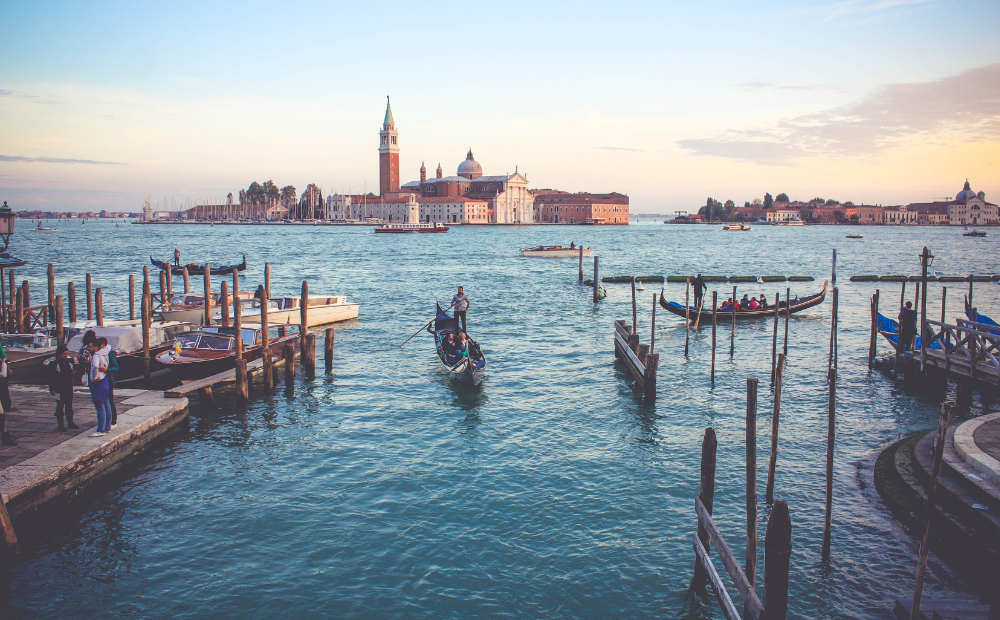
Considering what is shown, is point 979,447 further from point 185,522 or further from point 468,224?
point 468,224

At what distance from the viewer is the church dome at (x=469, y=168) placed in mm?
Answer: 135625

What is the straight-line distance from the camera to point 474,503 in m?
7.94

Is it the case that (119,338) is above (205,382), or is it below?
above

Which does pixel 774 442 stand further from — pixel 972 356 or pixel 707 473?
pixel 972 356

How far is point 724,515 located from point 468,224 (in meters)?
118

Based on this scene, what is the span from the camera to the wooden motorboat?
12.3 metres

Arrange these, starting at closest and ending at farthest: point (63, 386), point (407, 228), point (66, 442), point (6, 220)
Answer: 1. point (66, 442)
2. point (63, 386)
3. point (6, 220)
4. point (407, 228)

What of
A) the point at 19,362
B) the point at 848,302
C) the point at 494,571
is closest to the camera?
the point at 494,571

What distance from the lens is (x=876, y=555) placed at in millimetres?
6598

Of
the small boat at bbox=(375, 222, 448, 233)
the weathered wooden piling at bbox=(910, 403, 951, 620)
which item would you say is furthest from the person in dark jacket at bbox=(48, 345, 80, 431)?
the small boat at bbox=(375, 222, 448, 233)

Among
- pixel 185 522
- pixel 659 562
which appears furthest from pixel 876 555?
pixel 185 522

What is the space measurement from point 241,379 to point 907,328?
1226 cm

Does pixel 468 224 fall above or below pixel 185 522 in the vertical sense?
above

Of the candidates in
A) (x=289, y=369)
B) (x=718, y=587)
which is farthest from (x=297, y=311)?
(x=718, y=587)
